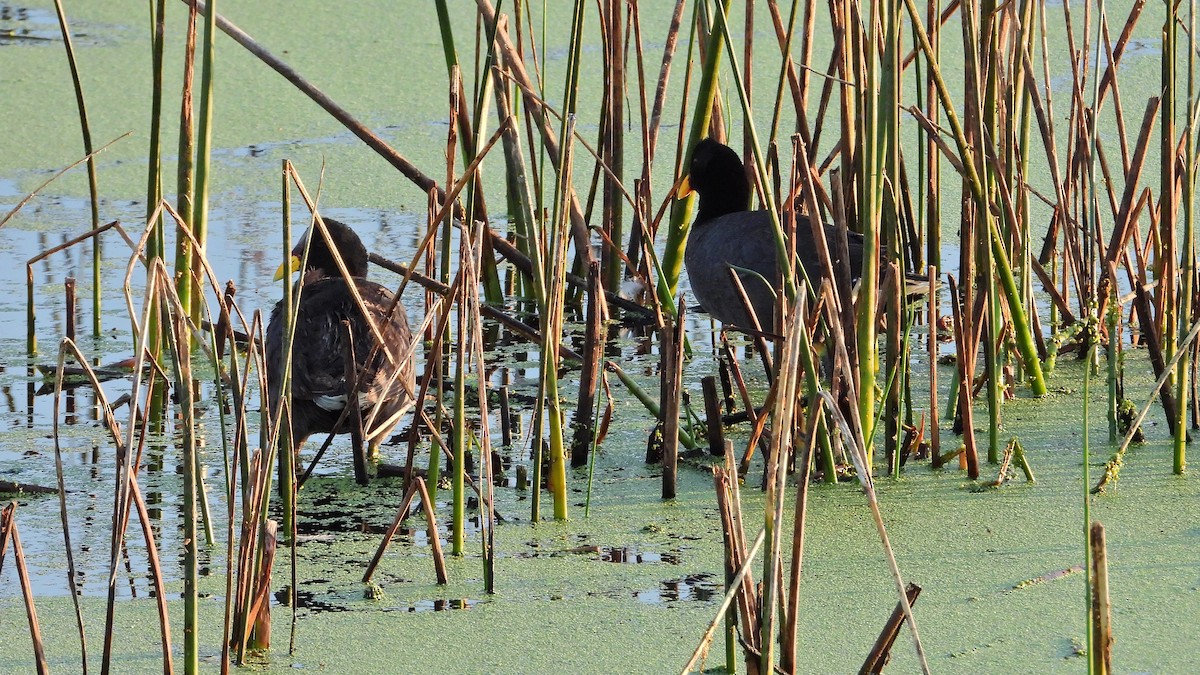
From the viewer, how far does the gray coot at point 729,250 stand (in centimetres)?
400

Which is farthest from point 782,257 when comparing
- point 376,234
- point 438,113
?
point 438,113

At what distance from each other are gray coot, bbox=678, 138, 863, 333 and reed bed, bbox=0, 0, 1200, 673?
0.09 metres

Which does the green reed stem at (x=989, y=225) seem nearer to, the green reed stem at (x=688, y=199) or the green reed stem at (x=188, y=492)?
the green reed stem at (x=688, y=199)

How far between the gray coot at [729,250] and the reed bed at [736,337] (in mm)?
88

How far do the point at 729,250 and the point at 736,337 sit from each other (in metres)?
0.28

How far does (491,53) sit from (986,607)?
1.16m

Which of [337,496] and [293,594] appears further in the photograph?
[337,496]

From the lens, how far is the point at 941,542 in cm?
267

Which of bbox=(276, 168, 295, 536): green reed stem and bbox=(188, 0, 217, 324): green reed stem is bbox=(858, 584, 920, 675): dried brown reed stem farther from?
bbox=(188, 0, 217, 324): green reed stem

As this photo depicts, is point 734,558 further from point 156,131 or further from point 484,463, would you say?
point 156,131

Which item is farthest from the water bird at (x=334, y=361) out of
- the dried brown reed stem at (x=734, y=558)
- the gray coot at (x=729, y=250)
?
the dried brown reed stem at (x=734, y=558)

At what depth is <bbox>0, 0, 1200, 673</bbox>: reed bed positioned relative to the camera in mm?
1954

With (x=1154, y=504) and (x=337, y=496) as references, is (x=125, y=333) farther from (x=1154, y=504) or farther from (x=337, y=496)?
(x=1154, y=504)

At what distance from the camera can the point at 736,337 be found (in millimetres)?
4312
